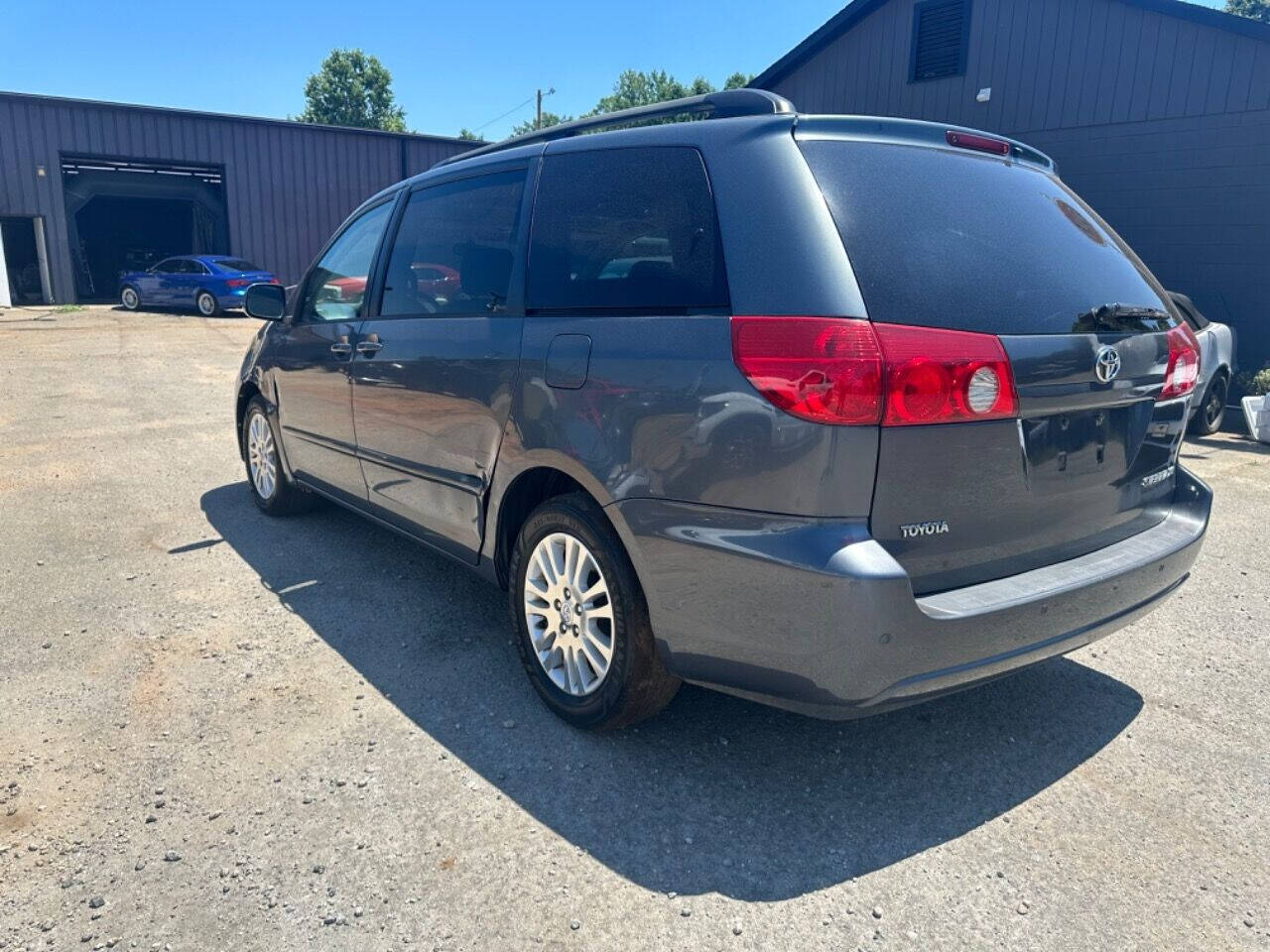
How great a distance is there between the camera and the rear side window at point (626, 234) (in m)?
2.58

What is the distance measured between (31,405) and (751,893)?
9901 millimetres

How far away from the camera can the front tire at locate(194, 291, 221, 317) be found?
73.5 ft

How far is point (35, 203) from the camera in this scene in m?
24.1

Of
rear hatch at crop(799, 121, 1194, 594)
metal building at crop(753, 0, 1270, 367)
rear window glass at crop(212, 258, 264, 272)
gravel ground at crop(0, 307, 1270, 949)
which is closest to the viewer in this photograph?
gravel ground at crop(0, 307, 1270, 949)

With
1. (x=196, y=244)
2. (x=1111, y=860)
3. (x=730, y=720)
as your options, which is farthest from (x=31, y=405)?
(x=196, y=244)

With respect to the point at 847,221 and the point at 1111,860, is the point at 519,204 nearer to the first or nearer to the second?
the point at 847,221

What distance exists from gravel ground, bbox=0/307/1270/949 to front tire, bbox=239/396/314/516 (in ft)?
3.26

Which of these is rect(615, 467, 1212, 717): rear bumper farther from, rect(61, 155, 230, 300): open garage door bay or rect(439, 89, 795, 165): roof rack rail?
rect(61, 155, 230, 300): open garage door bay

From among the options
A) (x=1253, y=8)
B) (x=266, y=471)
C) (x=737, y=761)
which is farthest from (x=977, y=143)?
(x=1253, y=8)

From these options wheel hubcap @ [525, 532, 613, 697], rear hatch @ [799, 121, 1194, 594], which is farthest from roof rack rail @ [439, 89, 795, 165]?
wheel hubcap @ [525, 532, 613, 697]

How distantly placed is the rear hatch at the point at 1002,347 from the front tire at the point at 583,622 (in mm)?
841

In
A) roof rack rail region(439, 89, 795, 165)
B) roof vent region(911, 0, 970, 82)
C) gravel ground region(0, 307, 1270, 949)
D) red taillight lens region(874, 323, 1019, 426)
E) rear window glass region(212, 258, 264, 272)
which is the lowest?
gravel ground region(0, 307, 1270, 949)

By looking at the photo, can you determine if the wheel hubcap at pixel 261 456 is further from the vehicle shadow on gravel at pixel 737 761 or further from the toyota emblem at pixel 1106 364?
the toyota emblem at pixel 1106 364

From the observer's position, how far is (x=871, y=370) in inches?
86.4
